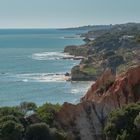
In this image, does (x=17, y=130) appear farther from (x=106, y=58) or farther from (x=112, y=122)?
(x=106, y=58)

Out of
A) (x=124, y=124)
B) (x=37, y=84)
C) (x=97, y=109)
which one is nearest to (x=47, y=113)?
(x=97, y=109)

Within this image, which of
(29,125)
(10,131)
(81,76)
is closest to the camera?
(10,131)

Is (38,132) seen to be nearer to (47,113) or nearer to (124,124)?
(47,113)

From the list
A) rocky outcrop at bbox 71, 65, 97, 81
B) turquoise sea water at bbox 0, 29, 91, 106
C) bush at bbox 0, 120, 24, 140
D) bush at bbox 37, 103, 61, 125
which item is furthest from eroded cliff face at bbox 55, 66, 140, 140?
rocky outcrop at bbox 71, 65, 97, 81

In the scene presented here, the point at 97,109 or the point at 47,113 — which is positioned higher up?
the point at 97,109

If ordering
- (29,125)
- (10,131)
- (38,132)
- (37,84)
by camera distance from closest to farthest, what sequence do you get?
(10,131) < (38,132) < (29,125) < (37,84)

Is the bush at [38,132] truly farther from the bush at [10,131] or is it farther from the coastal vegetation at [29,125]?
the bush at [10,131]

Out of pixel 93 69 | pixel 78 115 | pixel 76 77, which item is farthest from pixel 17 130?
pixel 93 69

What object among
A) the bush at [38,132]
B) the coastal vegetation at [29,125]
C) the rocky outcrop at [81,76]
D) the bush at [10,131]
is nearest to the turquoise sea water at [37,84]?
the rocky outcrop at [81,76]

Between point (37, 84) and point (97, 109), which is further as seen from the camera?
point (37, 84)
